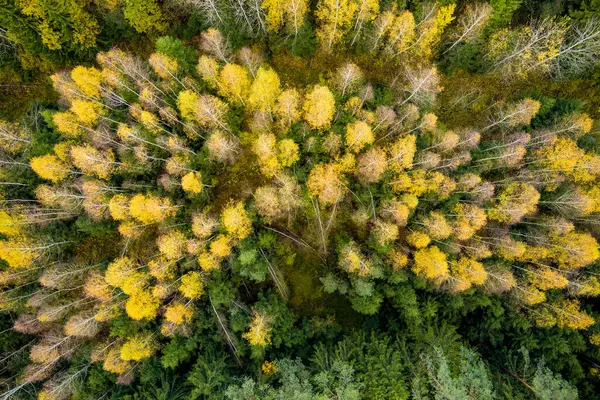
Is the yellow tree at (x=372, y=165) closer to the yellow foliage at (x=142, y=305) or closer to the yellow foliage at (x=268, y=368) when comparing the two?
the yellow foliage at (x=268, y=368)

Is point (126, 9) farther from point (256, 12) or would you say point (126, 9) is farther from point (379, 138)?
point (379, 138)

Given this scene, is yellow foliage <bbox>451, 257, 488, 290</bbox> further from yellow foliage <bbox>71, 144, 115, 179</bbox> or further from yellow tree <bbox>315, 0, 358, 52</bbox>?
yellow foliage <bbox>71, 144, 115, 179</bbox>

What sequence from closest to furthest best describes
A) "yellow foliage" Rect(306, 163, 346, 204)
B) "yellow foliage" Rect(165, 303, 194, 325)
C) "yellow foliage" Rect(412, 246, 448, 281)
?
1. "yellow foliage" Rect(412, 246, 448, 281)
2. "yellow foliage" Rect(165, 303, 194, 325)
3. "yellow foliage" Rect(306, 163, 346, 204)

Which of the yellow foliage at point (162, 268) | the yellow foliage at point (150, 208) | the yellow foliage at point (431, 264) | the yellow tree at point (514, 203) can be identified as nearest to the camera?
the yellow foliage at point (431, 264)

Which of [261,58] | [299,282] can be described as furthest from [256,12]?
[299,282]

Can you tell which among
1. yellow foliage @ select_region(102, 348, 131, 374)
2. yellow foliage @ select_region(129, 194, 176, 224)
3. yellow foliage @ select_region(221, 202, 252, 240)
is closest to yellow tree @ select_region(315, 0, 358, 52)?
yellow foliage @ select_region(221, 202, 252, 240)

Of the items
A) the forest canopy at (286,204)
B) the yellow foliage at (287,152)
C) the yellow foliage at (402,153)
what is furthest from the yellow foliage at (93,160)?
the yellow foliage at (402,153)

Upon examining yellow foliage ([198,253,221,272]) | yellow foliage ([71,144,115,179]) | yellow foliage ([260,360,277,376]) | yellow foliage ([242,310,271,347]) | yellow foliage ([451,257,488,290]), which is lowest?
yellow foliage ([260,360,277,376])
